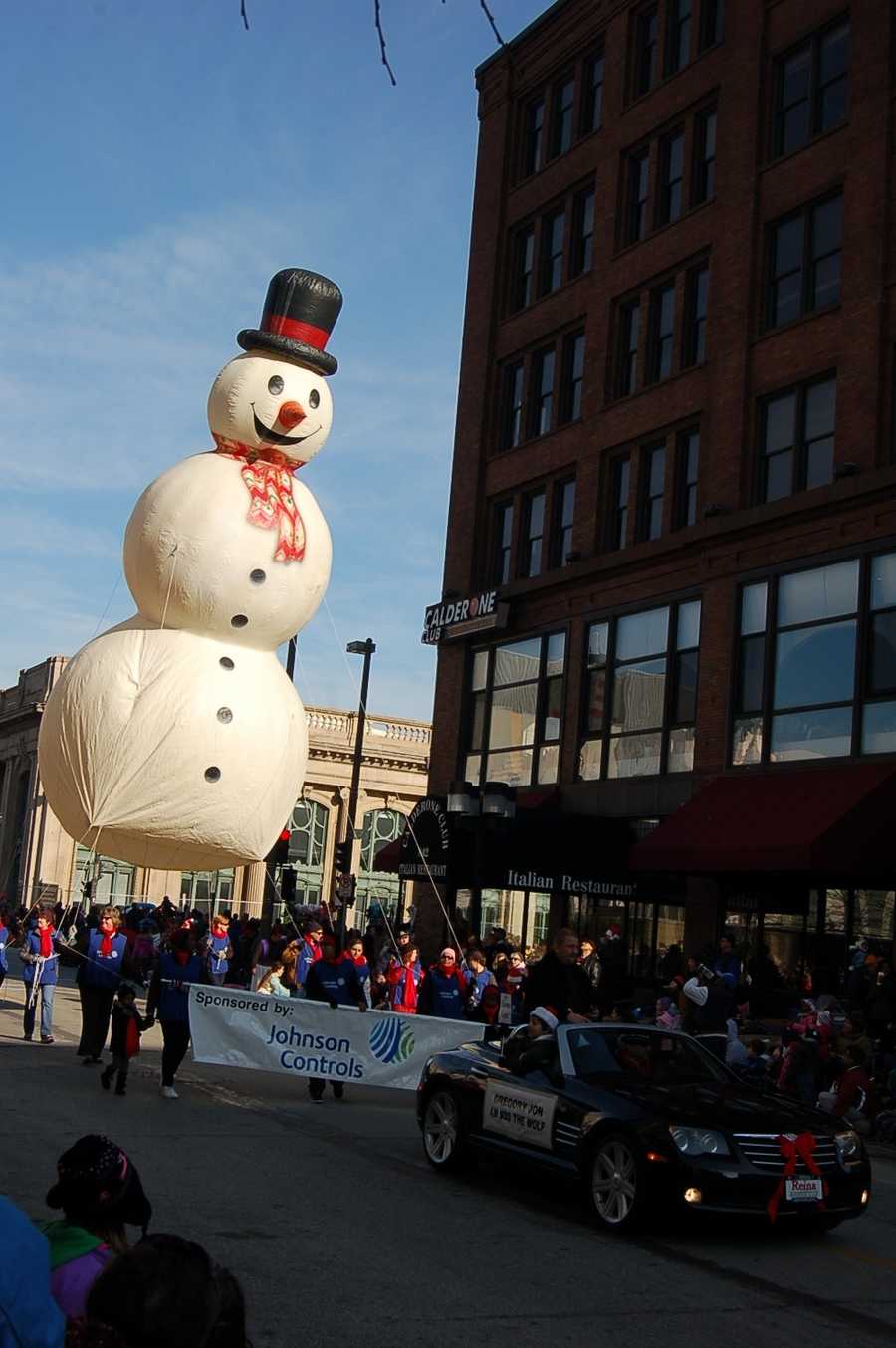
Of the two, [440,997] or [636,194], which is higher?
[636,194]

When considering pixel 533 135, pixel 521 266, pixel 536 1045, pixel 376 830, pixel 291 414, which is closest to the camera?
pixel 536 1045

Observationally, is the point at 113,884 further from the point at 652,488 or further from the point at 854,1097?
the point at 854,1097

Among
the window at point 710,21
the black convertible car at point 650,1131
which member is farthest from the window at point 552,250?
the black convertible car at point 650,1131

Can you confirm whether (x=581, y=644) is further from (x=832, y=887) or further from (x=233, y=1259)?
(x=233, y=1259)

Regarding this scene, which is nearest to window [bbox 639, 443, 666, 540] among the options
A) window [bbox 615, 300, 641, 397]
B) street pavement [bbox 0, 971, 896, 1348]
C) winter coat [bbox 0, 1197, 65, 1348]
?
window [bbox 615, 300, 641, 397]

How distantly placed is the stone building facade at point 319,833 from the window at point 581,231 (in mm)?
27602

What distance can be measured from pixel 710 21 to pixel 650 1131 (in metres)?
25.4

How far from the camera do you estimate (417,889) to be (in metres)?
33.5

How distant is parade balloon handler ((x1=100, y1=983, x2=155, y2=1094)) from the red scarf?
479 centimetres

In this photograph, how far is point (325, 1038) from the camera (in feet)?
48.3

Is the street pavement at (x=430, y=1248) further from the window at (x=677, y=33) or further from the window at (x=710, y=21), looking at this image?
the window at (x=677, y=33)

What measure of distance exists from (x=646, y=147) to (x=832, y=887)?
16.1 m

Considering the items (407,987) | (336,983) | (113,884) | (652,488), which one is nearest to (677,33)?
(652,488)

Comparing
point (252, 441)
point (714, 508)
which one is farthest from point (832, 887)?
point (252, 441)
